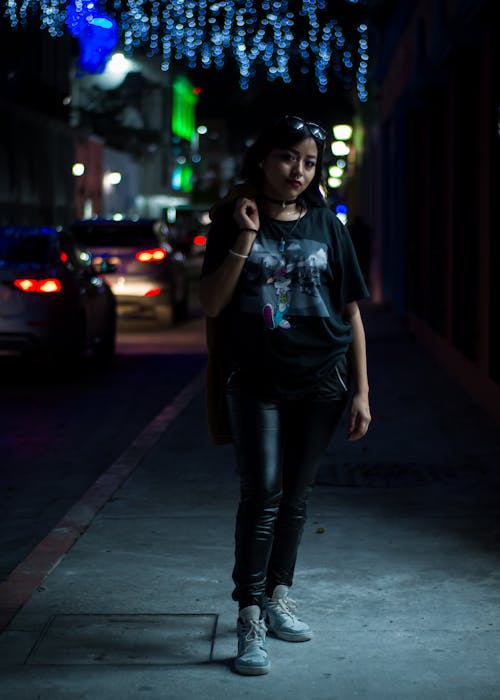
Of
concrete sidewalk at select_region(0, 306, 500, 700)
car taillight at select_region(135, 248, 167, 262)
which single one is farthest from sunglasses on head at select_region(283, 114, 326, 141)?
car taillight at select_region(135, 248, 167, 262)

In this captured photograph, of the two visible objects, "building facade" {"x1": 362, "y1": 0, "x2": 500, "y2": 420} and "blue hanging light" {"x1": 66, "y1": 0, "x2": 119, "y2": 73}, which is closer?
"building facade" {"x1": 362, "y1": 0, "x2": 500, "y2": 420}

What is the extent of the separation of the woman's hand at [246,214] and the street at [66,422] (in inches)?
99.7

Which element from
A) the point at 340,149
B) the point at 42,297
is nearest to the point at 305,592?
the point at 42,297

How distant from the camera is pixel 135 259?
22172mm

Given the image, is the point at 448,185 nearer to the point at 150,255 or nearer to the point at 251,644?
the point at 150,255

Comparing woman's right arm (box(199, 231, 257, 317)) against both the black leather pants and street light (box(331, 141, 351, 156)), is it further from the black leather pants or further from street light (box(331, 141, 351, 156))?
street light (box(331, 141, 351, 156))

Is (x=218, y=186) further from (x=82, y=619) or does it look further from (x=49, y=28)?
(x=82, y=619)

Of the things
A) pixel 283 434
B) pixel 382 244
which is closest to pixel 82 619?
pixel 283 434

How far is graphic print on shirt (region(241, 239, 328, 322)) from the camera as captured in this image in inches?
208

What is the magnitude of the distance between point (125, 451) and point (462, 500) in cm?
288

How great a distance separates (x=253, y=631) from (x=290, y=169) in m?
1.64

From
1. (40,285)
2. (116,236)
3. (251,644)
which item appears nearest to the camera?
(251,644)

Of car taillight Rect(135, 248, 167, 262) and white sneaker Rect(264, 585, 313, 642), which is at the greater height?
car taillight Rect(135, 248, 167, 262)

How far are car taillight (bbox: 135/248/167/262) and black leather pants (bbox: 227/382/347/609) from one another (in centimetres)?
1683
